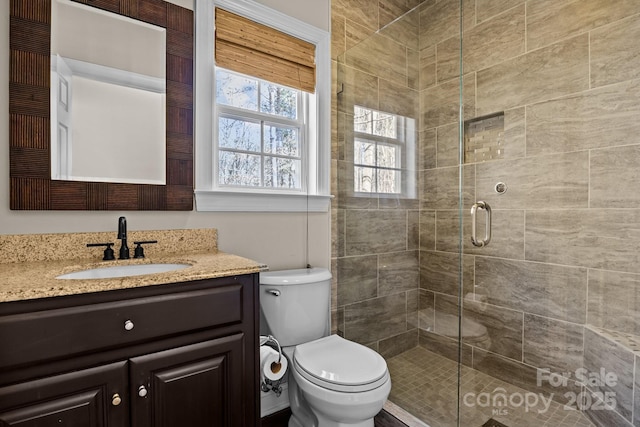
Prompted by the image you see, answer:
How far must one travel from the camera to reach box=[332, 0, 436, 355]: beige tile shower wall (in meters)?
2.11

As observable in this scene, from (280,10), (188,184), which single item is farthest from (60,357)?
(280,10)

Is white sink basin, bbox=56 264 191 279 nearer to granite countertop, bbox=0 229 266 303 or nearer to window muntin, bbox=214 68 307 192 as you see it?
granite countertop, bbox=0 229 266 303

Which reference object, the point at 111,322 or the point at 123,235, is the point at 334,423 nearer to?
the point at 111,322

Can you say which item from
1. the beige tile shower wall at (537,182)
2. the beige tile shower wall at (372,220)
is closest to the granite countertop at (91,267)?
the beige tile shower wall at (372,220)

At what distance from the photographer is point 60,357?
891 millimetres

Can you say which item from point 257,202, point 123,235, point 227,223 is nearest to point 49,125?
point 123,235

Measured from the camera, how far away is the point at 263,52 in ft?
6.10

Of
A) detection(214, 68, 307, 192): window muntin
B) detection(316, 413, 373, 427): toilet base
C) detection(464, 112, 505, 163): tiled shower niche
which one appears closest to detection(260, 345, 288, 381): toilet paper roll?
detection(316, 413, 373, 427): toilet base

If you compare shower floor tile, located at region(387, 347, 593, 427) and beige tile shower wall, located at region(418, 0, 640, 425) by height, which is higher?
beige tile shower wall, located at region(418, 0, 640, 425)

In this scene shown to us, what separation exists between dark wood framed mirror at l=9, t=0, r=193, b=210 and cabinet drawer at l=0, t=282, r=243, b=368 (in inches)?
24.8

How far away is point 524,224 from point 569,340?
69 centimetres

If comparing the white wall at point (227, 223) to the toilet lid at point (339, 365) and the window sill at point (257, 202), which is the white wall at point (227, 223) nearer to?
the window sill at point (257, 202)

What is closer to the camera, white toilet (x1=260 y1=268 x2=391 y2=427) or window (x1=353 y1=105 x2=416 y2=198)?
white toilet (x1=260 y1=268 x2=391 y2=427)

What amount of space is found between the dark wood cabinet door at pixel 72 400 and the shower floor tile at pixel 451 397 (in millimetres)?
1403
